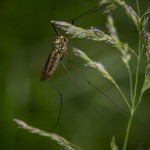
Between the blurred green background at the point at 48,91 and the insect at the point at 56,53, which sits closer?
the insect at the point at 56,53

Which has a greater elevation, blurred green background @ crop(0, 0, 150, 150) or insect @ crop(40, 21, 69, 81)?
insect @ crop(40, 21, 69, 81)

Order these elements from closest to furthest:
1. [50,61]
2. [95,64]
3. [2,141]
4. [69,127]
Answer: [95,64] < [50,61] < [2,141] < [69,127]

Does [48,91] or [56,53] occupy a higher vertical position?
[56,53]

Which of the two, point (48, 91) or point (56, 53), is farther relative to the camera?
point (48, 91)

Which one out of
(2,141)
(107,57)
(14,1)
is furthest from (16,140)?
(14,1)

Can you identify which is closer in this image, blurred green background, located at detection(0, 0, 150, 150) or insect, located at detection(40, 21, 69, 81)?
insect, located at detection(40, 21, 69, 81)

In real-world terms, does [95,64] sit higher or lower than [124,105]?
higher

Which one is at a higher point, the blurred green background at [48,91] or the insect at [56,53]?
the insect at [56,53]

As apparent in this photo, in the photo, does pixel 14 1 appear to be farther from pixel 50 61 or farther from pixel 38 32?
pixel 50 61
